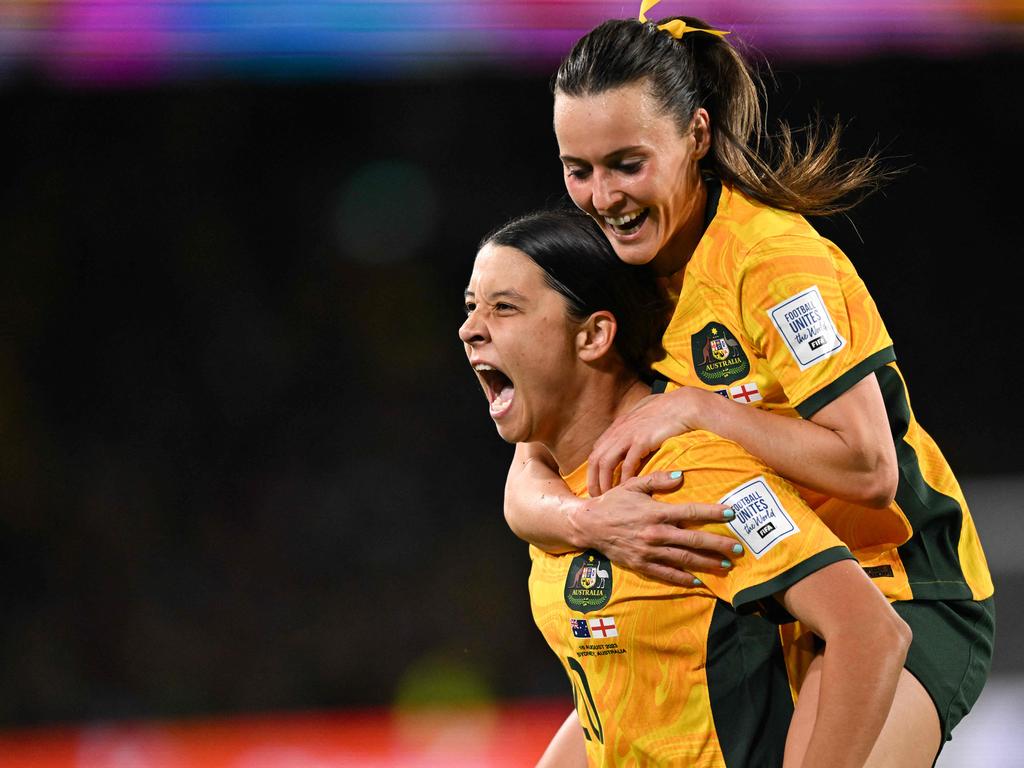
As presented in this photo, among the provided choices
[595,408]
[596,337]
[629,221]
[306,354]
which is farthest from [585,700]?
[306,354]

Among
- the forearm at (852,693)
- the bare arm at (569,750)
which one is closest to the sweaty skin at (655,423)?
the forearm at (852,693)

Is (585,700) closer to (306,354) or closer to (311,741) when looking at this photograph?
(311,741)

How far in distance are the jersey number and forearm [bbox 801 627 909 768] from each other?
1.16 ft

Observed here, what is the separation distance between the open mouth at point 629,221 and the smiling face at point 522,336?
152mm

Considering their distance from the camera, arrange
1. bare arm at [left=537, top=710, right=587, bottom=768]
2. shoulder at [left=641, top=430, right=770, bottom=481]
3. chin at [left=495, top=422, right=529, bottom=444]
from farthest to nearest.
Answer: bare arm at [left=537, top=710, right=587, bottom=768] < chin at [left=495, top=422, right=529, bottom=444] < shoulder at [left=641, top=430, right=770, bottom=481]

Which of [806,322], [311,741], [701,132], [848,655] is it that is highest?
[701,132]

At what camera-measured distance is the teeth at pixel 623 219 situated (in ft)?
6.82

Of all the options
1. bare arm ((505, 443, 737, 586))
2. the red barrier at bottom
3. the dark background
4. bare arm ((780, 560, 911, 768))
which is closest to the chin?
bare arm ((505, 443, 737, 586))

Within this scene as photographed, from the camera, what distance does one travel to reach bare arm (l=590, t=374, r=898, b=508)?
1.93 meters

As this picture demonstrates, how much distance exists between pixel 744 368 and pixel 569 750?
0.80 metres

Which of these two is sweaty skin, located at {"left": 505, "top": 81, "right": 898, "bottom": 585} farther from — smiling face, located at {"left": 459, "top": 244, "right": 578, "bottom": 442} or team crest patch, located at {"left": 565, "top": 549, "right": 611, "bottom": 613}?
smiling face, located at {"left": 459, "top": 244, "right": 578, "bottom": 442}

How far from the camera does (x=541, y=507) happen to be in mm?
2102

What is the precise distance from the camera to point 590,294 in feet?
6.85

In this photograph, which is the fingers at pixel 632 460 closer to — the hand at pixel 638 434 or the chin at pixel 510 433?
the hand at pixel 638 434
